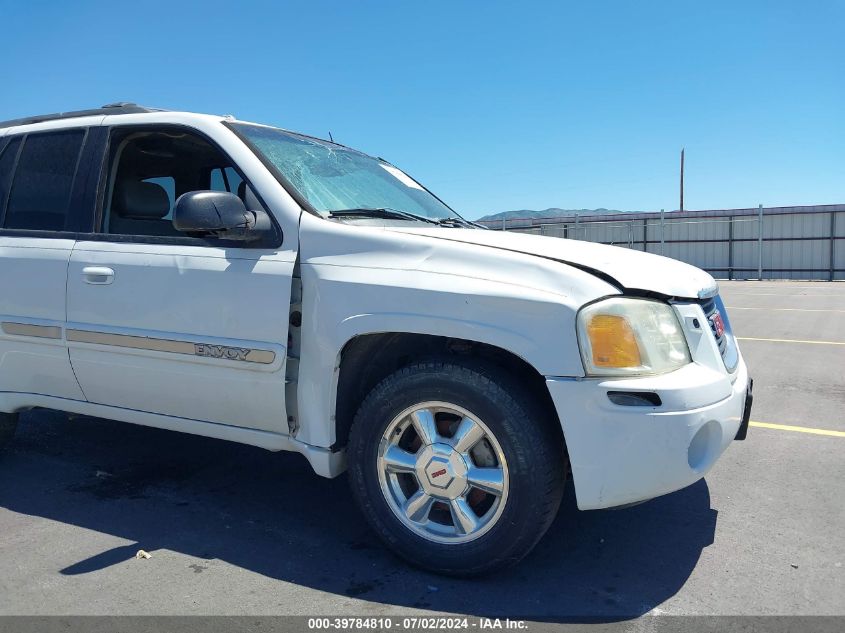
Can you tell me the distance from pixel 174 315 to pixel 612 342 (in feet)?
6.29

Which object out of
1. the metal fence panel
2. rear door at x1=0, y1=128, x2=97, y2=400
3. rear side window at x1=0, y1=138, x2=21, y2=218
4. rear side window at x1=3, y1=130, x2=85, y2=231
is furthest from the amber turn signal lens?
the metal fence panel

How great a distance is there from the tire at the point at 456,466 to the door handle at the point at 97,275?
1.45 meters

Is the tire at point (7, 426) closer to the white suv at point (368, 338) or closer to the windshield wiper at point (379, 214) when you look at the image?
the white suv at point (368, 338)

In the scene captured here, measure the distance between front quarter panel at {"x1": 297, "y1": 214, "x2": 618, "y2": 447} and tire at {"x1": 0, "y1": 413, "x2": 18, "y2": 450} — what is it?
7.36 ft

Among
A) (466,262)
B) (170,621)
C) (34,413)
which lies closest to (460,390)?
(466,262)

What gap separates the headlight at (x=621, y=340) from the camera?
96.0 inches

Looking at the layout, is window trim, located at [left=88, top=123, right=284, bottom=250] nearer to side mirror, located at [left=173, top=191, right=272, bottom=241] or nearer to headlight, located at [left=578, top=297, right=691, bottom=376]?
side mirror, located at [left=173, top=191, right=272, bottom=241]

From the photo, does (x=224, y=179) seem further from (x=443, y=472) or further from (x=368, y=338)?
(x=443, y=472)

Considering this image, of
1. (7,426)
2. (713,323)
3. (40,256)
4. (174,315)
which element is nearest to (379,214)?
(174,315)

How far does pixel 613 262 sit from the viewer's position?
2750 millimetres

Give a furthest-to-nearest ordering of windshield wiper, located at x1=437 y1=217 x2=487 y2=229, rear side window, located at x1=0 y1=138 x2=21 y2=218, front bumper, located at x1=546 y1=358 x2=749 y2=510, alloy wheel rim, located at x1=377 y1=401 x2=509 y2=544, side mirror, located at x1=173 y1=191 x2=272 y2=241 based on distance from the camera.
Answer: rear side window, located at x1=0 y1=138 x2=21 y2=218
windshield wiper, located at x1=437 y1=217 x2=487 y2=229
side mirror, located at x1=173 y1=191 x2=272 y2=241
alloy wheel rim, located at x1=377 y1=401 x2=509 y2=544
front bumper, located at x1=546 y1=358 x2=749 y2=510

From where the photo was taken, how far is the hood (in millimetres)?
2600

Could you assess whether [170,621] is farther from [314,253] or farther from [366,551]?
[314,253]

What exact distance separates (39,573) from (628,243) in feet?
87.3
